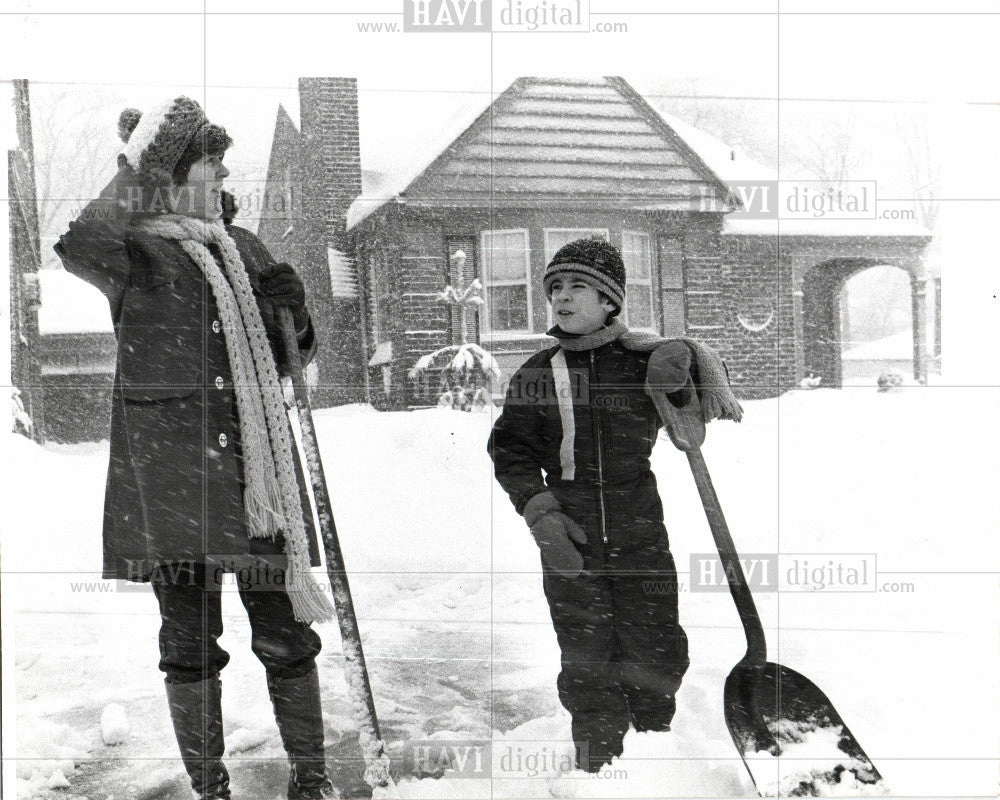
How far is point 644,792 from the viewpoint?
93.4 inches

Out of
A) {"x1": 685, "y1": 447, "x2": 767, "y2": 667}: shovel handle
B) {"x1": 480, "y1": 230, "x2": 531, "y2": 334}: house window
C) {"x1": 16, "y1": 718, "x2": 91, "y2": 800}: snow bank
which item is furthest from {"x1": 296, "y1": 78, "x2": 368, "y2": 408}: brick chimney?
{"x1": 16, "y1": 718, "x2": 91, "y2": 800}: snow bank

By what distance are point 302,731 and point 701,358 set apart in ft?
4.75

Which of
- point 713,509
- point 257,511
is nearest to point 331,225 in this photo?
point 257,511

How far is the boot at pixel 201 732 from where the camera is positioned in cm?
204

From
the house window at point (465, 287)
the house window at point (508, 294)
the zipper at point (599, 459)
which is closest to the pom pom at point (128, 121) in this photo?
the house window at point (465, 287)

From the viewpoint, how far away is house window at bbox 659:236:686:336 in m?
2.41

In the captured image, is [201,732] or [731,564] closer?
[201,732]

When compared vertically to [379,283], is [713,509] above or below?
below

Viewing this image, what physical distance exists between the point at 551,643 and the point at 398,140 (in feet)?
5.31

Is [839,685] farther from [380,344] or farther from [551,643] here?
[380,344]

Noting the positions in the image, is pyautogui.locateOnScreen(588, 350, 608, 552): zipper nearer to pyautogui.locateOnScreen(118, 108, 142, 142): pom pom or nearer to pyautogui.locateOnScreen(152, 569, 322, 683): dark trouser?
pyautogui.locateOnScreen(152, 569, 322, 683): dark trouser

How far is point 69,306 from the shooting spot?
245 cm

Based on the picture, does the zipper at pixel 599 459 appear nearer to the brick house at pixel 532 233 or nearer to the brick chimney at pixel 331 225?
the brick house at pixel 532 233

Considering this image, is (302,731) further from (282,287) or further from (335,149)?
(335,149)
